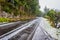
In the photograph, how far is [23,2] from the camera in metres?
81.8

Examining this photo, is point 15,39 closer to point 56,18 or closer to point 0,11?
point 0,11

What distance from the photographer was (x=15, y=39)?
11547 mm

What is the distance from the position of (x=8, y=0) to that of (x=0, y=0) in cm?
919

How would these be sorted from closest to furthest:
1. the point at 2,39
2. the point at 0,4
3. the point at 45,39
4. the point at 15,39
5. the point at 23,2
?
the point at 2,39 < the point at 15,39 < the point at 45,39 < the point at 0,4 < the point at 23,2

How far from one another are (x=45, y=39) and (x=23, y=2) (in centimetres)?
6899

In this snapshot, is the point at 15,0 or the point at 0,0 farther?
the point at 15,0

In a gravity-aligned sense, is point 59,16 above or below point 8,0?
below

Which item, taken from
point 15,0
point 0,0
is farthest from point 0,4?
point 15,0

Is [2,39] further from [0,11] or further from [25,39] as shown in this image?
[0,11]

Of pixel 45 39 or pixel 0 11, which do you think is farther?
pixel 0 11

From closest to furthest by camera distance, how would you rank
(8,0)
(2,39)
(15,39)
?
(2,39) < (15,39) < (8,0)

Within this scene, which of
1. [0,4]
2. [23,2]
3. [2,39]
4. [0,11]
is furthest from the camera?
[23,2]

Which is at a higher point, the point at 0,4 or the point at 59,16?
the point at 0,4

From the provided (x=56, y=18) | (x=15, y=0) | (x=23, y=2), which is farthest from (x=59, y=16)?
(x=23, y=2)
